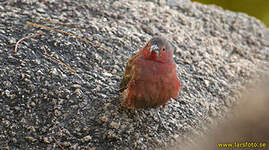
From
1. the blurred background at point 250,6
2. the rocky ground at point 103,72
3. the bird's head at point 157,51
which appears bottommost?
the rocky ground at point 103,72

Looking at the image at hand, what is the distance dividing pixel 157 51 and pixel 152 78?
7.0 inches

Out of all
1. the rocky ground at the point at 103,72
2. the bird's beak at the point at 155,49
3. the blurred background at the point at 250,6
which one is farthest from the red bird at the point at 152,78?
the blurred background at the point at 250,6

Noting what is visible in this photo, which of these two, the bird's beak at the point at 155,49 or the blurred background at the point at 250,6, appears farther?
the blurred background at the point at 250,6

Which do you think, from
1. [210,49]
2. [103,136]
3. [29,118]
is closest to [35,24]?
[29,118]

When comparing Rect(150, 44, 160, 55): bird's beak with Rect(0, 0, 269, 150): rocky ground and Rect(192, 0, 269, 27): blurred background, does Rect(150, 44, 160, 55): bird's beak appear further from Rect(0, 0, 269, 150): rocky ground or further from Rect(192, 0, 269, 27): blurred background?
Rect(192, 0, 269, 27): blurred background

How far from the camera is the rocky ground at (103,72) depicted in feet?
7.67

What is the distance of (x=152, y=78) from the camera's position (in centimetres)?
231

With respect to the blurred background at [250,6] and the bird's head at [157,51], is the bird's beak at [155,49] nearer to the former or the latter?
the bird's head at [157,51]

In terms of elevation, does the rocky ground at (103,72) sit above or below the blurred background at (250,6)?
below

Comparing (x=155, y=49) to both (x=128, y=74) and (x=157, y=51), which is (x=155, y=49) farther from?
(x=128, y=74)

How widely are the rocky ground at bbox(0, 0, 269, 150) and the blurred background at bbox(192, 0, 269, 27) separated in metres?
1.90

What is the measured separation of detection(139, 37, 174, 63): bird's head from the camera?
7.68 feet

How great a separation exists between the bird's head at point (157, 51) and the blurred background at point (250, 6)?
11.8ft

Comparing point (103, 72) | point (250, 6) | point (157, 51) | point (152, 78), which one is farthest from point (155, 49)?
point (250, 6)
